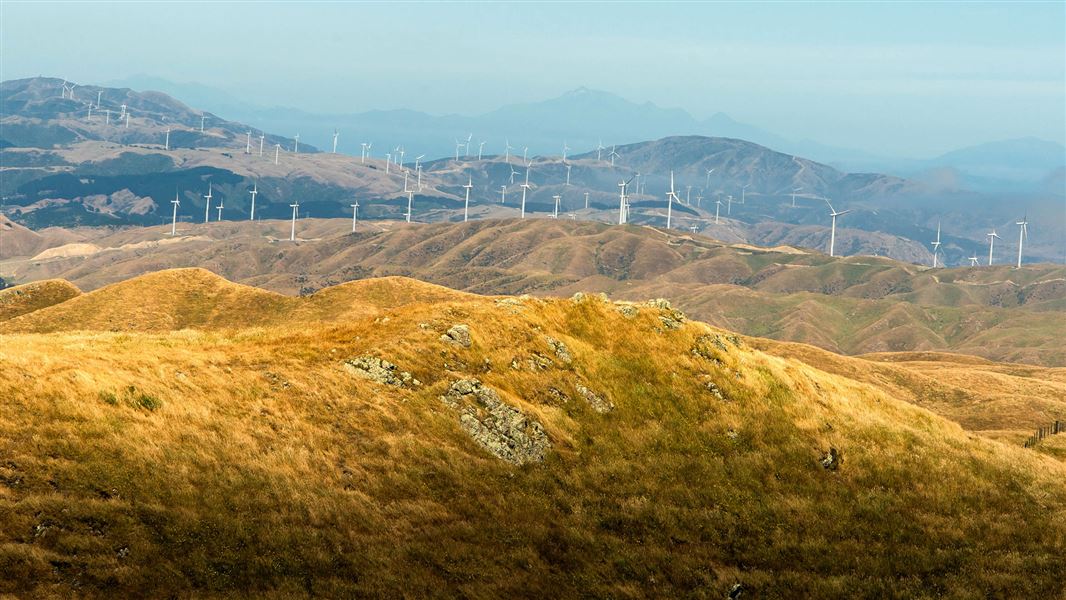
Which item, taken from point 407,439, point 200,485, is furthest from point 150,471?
point 407,439

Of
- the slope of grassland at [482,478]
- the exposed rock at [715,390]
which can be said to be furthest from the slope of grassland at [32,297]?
the exposed rock at [715,390]

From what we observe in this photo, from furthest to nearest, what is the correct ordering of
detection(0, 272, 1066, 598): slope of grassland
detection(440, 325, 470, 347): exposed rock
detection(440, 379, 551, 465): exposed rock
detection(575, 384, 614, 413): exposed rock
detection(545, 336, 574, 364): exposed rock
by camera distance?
detection(545, 336, 574, 364): exposed rock < detection(440, 325, 470, 347): exposed rock < detection(575, 384, 614, 413): exposed rock < detection(440, 379, 551, 465): exposed rock < detection(0, 272, 1066, 598): slope of grassland

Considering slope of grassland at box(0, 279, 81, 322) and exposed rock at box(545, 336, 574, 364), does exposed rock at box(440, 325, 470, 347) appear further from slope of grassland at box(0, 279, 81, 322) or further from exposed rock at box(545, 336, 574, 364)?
slope of grassland at box(0, 279, 81, 322)

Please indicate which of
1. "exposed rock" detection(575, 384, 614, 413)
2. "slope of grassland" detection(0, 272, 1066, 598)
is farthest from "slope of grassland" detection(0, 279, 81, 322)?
"exposed rock" detection(575, 384, 614, 413)

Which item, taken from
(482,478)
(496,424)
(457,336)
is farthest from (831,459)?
(457,336)

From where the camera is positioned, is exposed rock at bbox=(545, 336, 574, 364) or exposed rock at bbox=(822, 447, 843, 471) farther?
exposed rock at bbox=(545, 336, 574, 364)

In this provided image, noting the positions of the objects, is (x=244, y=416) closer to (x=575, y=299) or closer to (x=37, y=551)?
(x=37, y=551)

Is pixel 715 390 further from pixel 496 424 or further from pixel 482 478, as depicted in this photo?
pixel 482 478
